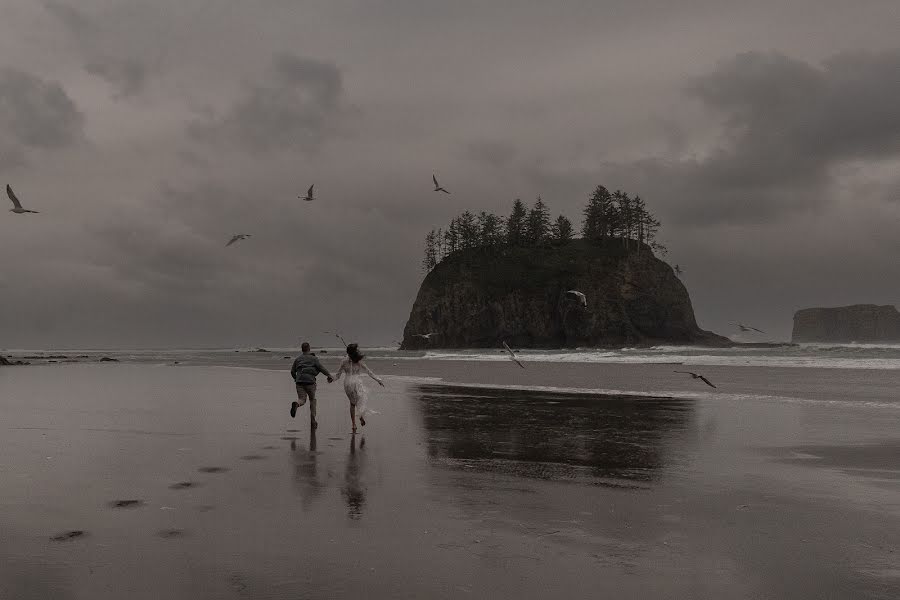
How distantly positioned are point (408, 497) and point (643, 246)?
131 metres

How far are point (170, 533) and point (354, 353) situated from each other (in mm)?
7910

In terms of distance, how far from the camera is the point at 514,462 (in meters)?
10.5

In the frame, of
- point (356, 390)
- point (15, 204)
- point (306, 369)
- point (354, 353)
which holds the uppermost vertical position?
point (15, 204)

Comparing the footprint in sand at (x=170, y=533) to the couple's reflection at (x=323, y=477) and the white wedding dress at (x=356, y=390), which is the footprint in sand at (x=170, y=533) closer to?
the couple's reflection at (x=323, y=477)

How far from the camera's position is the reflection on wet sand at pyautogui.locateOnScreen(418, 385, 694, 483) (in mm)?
10094

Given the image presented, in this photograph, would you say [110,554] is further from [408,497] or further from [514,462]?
[514,462]

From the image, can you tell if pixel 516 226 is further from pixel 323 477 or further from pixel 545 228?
pixel 323 477

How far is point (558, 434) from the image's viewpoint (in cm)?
Result: 1364

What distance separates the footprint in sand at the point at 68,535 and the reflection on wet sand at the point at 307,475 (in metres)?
2.24

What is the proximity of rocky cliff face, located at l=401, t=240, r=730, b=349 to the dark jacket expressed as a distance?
97.6 m

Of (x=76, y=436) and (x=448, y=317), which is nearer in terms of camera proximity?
(x=76, y=436)

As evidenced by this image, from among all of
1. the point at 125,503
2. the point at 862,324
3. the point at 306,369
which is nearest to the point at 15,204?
the point at 306,369

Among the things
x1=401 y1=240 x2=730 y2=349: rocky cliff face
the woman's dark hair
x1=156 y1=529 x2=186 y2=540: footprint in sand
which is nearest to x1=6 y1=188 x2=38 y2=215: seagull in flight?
the woman's dark hair

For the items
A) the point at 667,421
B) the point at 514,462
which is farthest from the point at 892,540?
the point at 667,421
